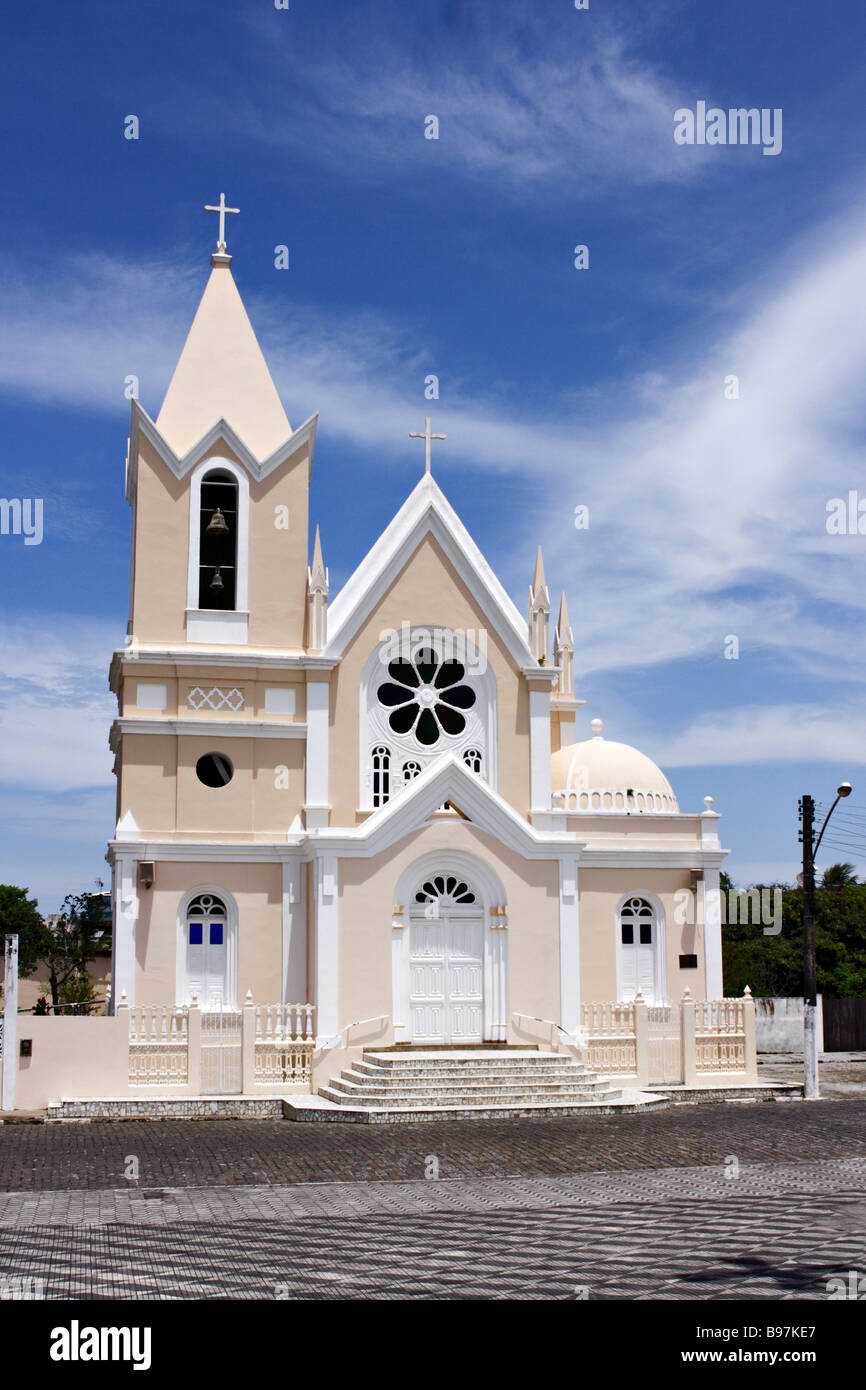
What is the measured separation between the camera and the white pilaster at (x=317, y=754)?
80.5 feet

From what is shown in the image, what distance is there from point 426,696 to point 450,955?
5.10 metres

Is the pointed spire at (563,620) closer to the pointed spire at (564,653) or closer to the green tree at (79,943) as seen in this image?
the pointed spire at (564,653)

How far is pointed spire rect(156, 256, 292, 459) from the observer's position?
85.8 ft

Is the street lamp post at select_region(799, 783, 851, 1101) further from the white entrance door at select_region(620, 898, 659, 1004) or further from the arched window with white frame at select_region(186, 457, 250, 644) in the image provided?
the arched window with white frame at select_region(186, 457, 250, 644)

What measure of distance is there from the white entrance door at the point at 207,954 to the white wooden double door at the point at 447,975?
11.1 feet

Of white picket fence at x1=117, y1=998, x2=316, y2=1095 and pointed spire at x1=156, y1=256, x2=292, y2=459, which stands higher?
pointed spire at x1=156, y1=256, x2=292, y2=459

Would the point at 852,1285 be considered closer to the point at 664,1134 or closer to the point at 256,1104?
the point at 664,1134

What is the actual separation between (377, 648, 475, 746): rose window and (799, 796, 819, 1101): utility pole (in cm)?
657

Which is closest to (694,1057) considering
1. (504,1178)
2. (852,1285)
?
(504,1178)

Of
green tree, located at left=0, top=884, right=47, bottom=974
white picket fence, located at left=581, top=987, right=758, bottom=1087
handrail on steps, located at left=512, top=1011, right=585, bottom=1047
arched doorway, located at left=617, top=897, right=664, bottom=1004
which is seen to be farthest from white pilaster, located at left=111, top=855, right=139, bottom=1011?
green tree, located at left=0, top=884, right=47, bottom=974

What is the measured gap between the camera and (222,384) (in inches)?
1046

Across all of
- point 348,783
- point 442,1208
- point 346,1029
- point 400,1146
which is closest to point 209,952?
point 346,1029

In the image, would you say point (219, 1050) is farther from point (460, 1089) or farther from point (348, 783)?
point (348, 783)

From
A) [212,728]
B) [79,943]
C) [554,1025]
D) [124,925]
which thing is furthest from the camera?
[79,943]
